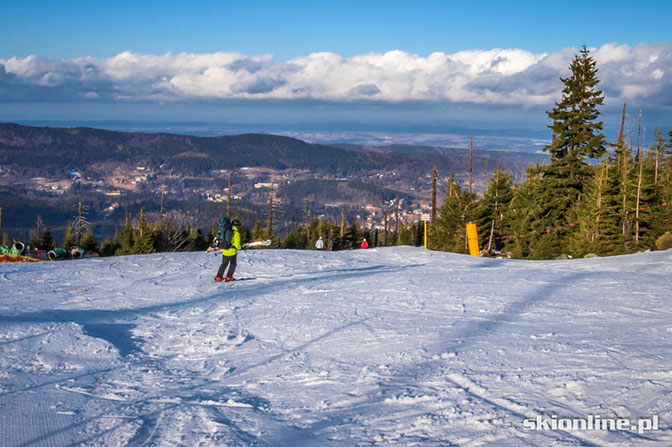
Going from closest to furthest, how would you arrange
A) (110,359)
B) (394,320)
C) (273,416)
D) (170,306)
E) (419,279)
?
1. (273,416)
2. (110,359)
3. (394,320)
4. (170,306)
5. (419,279)

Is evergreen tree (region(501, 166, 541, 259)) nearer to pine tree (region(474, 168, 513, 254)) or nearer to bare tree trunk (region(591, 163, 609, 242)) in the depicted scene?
pine tree (region(474, 168, 513, 254))

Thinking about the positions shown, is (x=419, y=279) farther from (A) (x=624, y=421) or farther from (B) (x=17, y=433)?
(B) (x=17, y=433)

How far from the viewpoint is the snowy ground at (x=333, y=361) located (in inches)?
202

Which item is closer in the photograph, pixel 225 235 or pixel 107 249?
pixel 225 235

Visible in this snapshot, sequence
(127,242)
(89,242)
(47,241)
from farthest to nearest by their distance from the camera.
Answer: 1. (127,242)
2. (89,242)
3. (47,241)

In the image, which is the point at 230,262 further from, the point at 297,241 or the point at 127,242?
the point at 297,241

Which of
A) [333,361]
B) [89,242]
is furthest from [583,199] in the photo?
[89,242]

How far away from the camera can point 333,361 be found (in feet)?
24.0

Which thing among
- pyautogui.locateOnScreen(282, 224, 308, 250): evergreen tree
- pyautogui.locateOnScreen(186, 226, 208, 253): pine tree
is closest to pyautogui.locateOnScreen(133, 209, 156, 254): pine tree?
pyautogui.locateOnScreen(186, 226, 208, 253): pine tree

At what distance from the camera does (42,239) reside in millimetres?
59406

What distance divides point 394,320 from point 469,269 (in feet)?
24.5

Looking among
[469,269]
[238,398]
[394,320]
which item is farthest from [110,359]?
[469,269]

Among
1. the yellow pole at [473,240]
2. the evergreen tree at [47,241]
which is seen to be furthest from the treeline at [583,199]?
the evergreen tree at [47,241]

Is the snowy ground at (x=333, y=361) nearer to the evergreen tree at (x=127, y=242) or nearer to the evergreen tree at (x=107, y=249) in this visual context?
the evergreen tree at (x=127, y=242)
